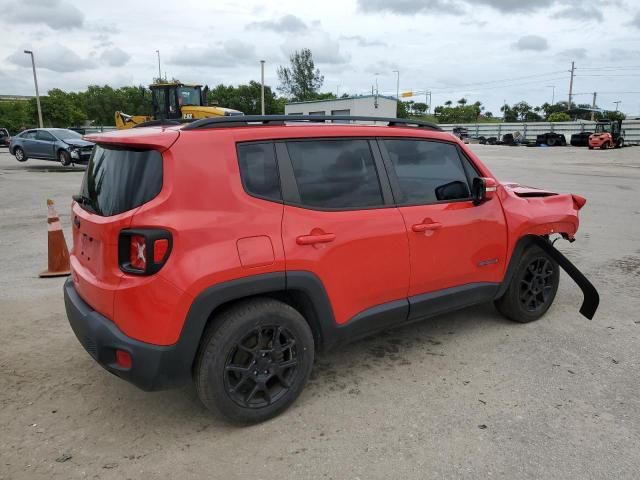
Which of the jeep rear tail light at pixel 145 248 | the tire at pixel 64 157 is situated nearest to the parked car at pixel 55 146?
the tire at pixel 64 157

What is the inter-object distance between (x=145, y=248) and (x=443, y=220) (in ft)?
6.67

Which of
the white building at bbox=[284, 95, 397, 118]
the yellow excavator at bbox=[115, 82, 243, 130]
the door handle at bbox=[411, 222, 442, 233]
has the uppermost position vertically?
the white building at bbox=[284, 95, 397, 118]

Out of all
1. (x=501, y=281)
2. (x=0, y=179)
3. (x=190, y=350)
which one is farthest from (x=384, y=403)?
(x=0, y=179)

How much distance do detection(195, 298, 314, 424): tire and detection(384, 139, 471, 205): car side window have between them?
3.90 feet

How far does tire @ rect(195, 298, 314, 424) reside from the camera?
2.66 metres

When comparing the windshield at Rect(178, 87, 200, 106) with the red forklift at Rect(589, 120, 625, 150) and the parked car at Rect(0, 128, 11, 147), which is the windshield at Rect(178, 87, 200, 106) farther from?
the red forklift at Rect(589, 120, 625, 150)

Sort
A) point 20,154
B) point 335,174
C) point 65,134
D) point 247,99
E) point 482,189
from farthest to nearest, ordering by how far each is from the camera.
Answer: point 247,99
point 20,154
point 65,134
point 482,189
point 335,174

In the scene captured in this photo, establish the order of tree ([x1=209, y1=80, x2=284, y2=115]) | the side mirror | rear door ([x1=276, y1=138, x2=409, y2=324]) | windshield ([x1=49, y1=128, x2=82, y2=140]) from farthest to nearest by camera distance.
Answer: tree ([x1=209, y1=80, x2=284, y2=115]) < windshield ([x1=49, y1=128, x2=82, y2=140]) < the side mirror < rear door ([x1=276, y1=138, x2=409, y2=324])

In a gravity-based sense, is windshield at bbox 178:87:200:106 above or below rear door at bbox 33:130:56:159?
above

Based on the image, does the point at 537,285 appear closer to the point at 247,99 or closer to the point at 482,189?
the point at 482,189

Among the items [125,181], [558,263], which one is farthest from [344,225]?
[558,263]

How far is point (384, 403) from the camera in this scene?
3.09m

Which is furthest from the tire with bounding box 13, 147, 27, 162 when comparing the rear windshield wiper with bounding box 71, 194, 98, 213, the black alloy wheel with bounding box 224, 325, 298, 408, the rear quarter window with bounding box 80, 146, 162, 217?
the black alloy wheel with bounding box 224, 325, 298, 408

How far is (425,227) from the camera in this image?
3.38 m
